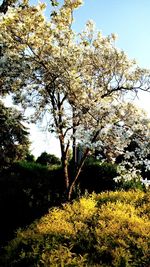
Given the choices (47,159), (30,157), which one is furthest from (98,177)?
(30,157)

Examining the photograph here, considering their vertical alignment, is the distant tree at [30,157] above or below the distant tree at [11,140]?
above

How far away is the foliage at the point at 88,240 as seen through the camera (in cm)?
860

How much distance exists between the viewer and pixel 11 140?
23281mm

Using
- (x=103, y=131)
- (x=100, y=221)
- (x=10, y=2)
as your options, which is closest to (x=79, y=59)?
(x=103, y=131)

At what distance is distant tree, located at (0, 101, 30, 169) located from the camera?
2203 centimetres

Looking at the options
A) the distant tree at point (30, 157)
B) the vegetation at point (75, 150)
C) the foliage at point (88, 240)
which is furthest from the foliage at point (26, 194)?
the distant tree at point (30, 157)

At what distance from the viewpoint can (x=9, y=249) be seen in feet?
31.9

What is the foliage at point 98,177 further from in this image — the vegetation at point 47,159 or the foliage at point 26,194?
the vegetation at point 47,159

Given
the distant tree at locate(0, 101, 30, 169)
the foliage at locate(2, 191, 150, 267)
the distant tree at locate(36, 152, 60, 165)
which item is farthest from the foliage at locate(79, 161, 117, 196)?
the distant tree at locate(36, 152, 60, 165)

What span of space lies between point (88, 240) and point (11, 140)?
14539 millimetres

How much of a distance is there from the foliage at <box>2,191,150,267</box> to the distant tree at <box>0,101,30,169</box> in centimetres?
1087

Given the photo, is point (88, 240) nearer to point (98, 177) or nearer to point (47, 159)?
point (98, 177)

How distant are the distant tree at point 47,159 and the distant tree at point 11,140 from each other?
485 centimetres

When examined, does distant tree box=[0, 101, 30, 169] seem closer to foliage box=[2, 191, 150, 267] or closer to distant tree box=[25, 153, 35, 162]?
distant tree box=[25, 153, 35, 162]
